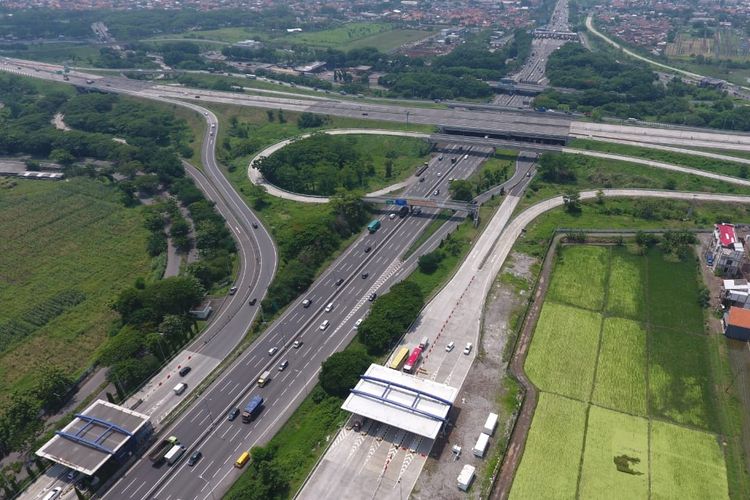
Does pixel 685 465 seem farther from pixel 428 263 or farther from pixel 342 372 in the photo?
pixel 428 263

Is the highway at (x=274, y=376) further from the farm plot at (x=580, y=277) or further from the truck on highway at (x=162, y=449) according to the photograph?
the farm plot at (x=580, y=277)

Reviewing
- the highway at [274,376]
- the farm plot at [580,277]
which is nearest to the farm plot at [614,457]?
the farm plot at [580,277]

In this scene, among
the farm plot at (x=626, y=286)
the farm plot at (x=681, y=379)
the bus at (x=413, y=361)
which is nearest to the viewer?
the farm plot at (x=681, y=379)

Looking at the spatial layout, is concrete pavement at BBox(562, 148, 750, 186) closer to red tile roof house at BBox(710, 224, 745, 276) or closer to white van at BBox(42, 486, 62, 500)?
red tile roof house at BBox(710, 224, 745, 276)

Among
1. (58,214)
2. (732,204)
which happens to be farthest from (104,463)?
(732,204)

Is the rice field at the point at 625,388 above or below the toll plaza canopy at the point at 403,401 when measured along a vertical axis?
below

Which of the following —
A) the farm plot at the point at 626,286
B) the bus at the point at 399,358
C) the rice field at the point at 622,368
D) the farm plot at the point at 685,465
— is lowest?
the farm plot at the point at 685,465
